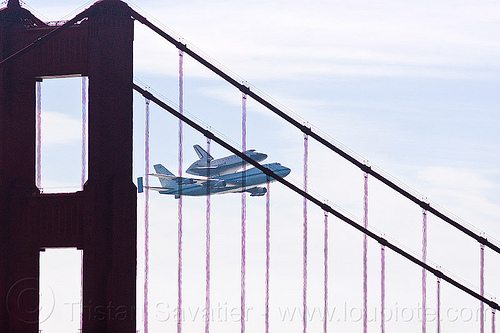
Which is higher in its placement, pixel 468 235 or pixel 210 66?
pixel 210 66

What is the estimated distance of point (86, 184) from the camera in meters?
36.5

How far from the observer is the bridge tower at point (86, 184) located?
35.9 m

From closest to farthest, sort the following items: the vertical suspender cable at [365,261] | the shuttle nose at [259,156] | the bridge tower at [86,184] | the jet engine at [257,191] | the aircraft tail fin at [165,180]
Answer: the bridge tower at [86,184] < the vertical suspender cable at [365,261] < the shuttle nose at [259,156] < the jet engine at [257,191] < the aircraft tail fin at [165,180]

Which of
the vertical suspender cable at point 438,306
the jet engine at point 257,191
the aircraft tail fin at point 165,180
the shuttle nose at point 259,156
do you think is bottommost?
the vertical suspender cable at point 438,306

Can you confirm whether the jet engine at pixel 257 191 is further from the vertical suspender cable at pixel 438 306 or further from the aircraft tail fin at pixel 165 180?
the vertical suspender cable at pixel 438 306

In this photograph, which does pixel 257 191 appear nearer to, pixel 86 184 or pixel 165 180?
pixel 165 180

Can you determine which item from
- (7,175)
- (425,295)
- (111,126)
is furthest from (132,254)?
(425,295)

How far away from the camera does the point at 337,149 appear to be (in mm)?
49406

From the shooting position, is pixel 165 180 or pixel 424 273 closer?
pixel 424 273

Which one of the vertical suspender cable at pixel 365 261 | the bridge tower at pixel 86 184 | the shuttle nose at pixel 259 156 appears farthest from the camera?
the shuttle nose at pixel 259 156

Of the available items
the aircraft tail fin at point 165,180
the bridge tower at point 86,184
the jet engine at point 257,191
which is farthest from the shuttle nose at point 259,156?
the bridge tower at point 86,184

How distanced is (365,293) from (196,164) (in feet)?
279

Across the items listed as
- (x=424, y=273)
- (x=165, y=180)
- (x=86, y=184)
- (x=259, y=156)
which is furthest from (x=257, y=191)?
(x=86, y=184)

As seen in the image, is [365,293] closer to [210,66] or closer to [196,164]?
[210,66]
